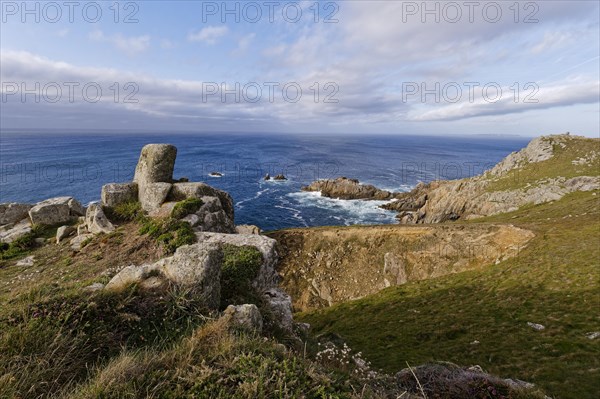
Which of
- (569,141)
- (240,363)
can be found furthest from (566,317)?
(569,141)

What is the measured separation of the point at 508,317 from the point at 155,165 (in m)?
28.6

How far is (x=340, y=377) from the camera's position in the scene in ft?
19.8

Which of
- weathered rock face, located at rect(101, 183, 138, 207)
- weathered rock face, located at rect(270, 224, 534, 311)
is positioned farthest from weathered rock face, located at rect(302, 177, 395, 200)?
weathered rock face, located at rect(101, 183, 138, 207)

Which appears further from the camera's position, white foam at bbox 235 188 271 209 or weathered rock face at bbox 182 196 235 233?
white foam at bbox 235 188 271 209

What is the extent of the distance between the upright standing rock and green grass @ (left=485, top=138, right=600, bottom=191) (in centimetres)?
6052

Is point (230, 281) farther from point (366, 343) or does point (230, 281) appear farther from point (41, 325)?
point (366, 343)

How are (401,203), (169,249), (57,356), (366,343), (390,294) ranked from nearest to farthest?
(57,356)
(169,249)
(366,343)
(390,294)
(401,203)

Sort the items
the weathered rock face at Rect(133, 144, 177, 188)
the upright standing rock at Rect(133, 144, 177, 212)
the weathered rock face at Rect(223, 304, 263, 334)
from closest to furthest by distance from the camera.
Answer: the weathered rock face at Rect(223, 304, 263, 334) < the upright standing rock at Rect(133, 144, 177, 212) < the weathered rock face at Rect(133, 144, 177, 188)

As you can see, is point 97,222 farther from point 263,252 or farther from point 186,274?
point 186,274

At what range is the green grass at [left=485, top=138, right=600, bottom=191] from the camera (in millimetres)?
52634

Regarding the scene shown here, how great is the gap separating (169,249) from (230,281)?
25.3 feet

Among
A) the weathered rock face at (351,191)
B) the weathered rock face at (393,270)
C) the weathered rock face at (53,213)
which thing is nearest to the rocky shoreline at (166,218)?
the weathered rock face at (53,213)

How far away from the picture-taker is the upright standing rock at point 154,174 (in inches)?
892

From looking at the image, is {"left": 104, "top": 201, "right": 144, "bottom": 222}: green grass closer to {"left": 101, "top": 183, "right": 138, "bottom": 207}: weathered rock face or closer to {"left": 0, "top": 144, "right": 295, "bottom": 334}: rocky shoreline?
{"left": 0, "top": 144, "right": 295, "bottom": 334}: rocky shoreline
